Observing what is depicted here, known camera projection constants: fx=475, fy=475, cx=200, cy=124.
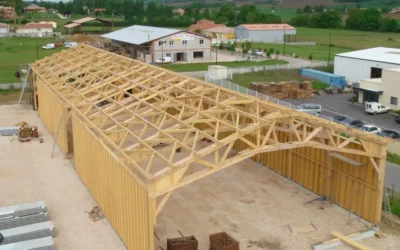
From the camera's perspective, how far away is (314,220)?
19.3 m

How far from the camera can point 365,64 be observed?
163ft

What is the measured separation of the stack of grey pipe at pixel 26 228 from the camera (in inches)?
643

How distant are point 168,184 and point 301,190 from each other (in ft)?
31.0

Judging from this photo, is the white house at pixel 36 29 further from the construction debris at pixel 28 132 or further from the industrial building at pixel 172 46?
the construction debris at pixel 28 132

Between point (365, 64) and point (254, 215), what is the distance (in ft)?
115

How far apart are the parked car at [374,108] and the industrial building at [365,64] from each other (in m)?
8.64

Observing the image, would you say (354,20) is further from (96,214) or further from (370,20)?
(96,214)

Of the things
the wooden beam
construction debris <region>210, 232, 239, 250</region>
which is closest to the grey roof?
the wooden beam

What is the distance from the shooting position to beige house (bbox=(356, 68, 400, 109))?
4038cm

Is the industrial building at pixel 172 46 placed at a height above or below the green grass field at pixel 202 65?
above

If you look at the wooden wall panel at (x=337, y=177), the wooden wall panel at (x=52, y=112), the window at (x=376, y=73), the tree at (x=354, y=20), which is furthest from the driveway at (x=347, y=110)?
the tree at (x=354, y=20)

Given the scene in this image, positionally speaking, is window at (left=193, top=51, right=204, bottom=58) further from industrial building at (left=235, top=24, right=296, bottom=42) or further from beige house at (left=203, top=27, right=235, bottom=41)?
industrial building at (left=235, top=24, right=296, bottom=42)

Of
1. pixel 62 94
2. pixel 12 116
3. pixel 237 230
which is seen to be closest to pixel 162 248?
pixel 237 230

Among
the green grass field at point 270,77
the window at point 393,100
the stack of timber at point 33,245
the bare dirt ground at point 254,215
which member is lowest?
the bare dirt ground at point 254,215
